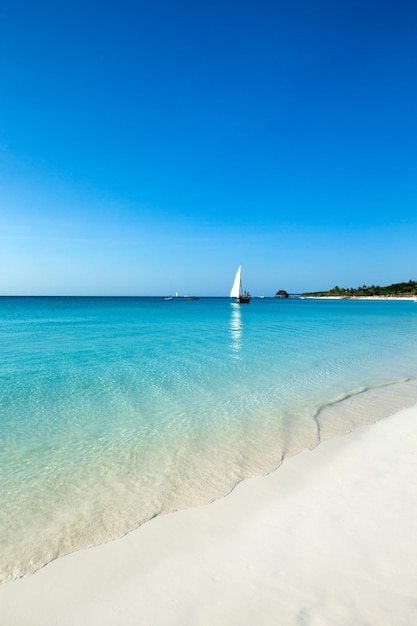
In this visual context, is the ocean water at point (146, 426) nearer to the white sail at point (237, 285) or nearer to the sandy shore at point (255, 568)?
the sandy shore at point (255, 568)

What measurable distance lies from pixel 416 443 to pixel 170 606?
6.39 metres

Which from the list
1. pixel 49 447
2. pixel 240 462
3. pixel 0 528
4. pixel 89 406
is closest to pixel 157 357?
pixel 89 406

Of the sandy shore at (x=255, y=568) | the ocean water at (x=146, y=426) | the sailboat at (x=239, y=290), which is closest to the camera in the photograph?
the sandy shore at (x=255, y=568)

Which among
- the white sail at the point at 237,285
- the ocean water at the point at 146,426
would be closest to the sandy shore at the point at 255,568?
the ocean water at the point at 146,426

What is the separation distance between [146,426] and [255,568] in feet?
17.5

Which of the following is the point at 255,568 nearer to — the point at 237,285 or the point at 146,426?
the point at 146,426

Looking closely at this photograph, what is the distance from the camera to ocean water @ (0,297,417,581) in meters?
5.27

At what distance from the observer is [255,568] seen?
403 centimetres

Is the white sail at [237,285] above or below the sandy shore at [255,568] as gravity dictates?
above

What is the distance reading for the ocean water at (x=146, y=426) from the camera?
5.27 metres

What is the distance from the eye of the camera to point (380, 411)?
10109mm

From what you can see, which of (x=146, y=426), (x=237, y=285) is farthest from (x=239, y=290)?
(x=146, y=426)

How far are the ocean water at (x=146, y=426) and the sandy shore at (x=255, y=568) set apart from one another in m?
0.47

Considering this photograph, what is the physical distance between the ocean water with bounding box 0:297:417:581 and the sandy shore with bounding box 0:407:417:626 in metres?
0.47
